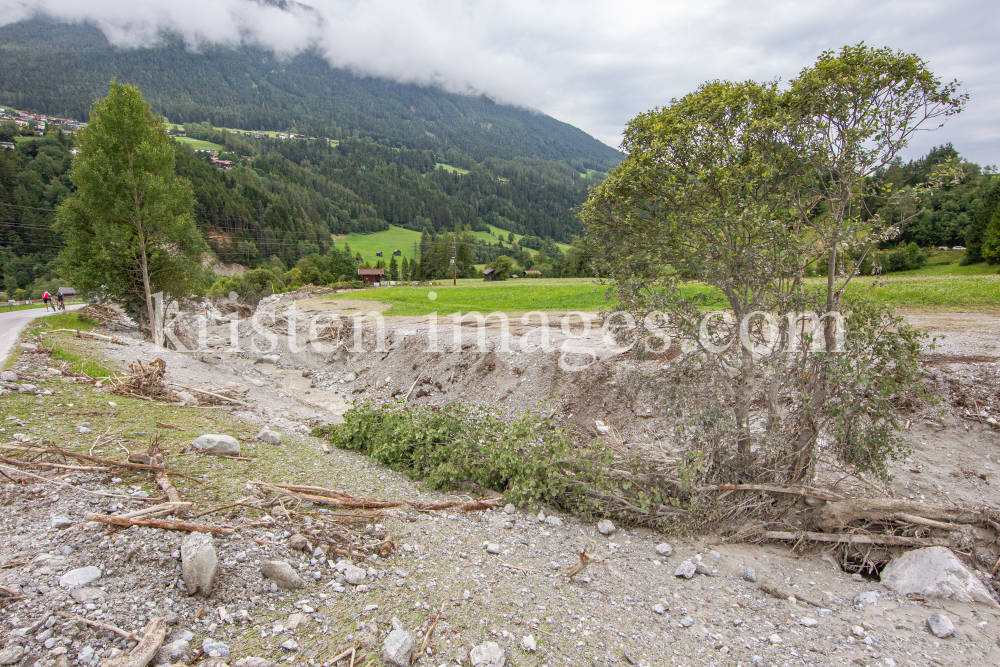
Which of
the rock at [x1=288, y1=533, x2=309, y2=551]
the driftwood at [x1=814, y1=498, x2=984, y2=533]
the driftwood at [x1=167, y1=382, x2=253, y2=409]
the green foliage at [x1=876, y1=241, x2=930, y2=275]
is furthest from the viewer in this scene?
the green foliage at [x1=876, y1=241, x2=930, y2=275]

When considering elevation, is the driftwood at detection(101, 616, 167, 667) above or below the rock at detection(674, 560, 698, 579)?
above

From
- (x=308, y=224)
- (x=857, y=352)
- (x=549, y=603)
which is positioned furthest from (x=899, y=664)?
(x=308, y=224)

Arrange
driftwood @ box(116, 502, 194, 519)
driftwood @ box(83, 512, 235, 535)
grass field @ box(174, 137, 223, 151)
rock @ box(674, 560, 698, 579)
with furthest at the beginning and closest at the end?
grass field @ box(174, 137, 223, 151)
rock @ box(674, 560, 698, 579)
driftwood @ box(116, 502, 194, 519)
driftwood @ box(83, 512, 235, 535)

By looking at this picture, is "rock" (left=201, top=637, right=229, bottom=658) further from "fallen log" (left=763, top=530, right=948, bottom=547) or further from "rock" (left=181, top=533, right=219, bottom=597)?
"fallen log" (left=763, top=530, right=948, bottom=547)

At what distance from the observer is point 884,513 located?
688cm

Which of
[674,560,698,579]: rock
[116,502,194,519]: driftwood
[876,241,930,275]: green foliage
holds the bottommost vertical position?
[674,560,698,579]: rock

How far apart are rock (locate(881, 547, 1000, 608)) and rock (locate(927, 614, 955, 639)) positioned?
65 centimetres

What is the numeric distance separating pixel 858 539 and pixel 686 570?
9.11 feet

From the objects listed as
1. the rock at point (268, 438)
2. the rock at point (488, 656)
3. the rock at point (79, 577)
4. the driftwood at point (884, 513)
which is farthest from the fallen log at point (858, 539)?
the rock at point (268, 438)

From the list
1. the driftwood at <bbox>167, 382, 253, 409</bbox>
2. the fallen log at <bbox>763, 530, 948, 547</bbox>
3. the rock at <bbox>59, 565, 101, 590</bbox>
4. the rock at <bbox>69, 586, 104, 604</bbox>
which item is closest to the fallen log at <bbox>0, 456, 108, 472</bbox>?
the rock at <bbox>59, 565, 101, 590</bbox>

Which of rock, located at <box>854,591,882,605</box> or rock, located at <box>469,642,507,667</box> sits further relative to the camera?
rock, located at <box>854,591,882,605</box>

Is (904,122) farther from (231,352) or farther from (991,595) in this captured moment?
(231,352)

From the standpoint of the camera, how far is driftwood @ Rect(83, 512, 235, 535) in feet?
15.7

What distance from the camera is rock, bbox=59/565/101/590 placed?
3.96m
